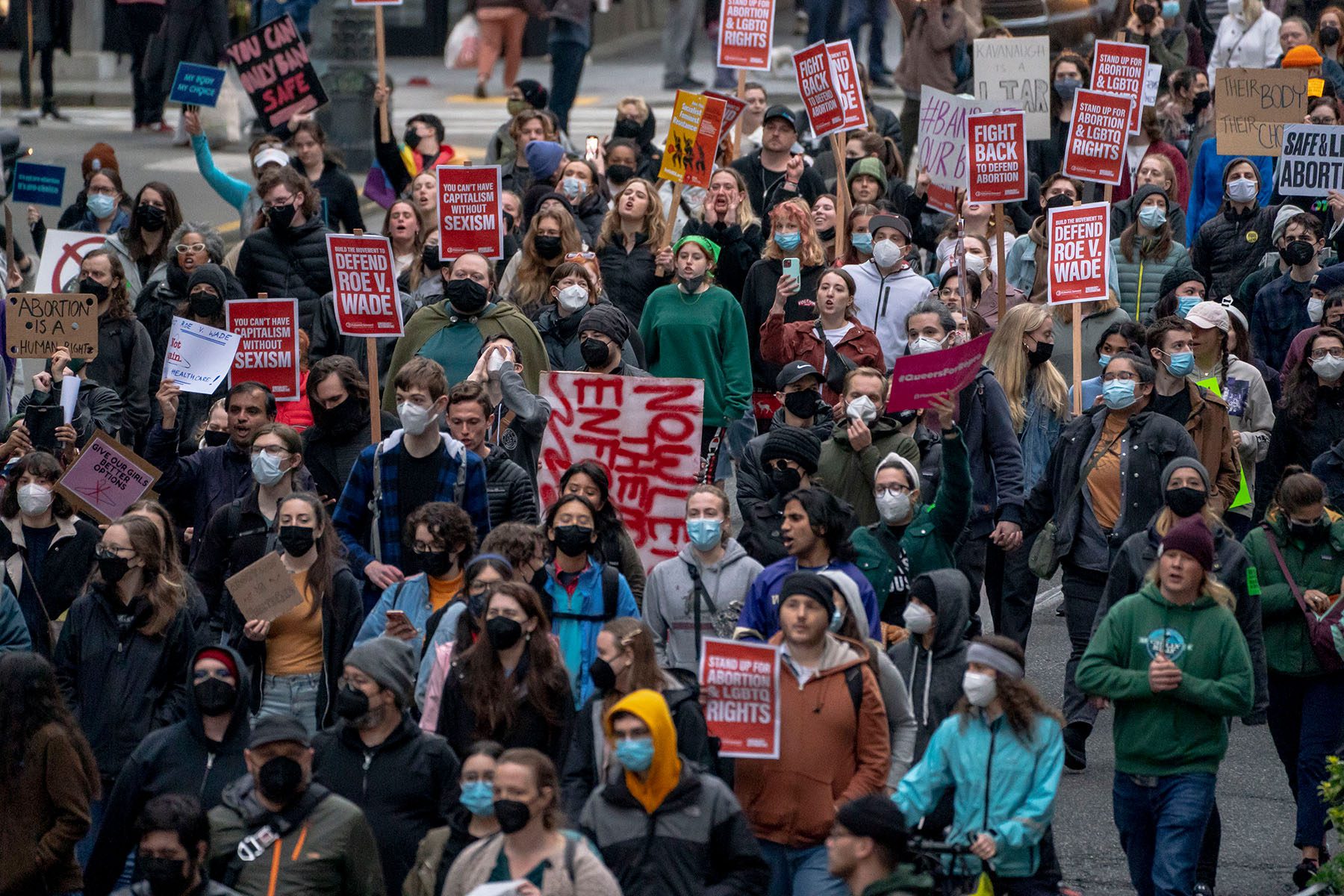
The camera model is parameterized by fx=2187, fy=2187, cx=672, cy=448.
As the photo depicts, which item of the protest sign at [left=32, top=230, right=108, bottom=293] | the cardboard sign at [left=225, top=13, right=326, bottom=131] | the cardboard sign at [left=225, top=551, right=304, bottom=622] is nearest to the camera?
the cardboard sign at [left=225, top=551, right=304, bottom=622]

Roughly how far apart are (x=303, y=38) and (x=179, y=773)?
630 inches

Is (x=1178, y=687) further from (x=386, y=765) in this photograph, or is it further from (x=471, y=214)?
(x=471, y=214)

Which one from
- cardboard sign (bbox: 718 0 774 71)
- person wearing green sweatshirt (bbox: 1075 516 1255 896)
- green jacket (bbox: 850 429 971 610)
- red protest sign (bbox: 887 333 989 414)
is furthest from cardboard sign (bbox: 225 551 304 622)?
cardboard sign (bbox: 718 0 774 71)

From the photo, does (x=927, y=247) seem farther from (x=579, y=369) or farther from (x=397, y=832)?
(x=397, y=832)

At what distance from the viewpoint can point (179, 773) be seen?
685 centimetres

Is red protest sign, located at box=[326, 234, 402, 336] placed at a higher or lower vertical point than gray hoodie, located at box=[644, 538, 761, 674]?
higher

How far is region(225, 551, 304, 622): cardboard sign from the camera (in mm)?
7734

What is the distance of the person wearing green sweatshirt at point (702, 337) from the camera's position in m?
11.1

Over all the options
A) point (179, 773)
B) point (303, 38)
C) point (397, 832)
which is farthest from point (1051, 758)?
point (303, 38)

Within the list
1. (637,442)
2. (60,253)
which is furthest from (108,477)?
(60,253)

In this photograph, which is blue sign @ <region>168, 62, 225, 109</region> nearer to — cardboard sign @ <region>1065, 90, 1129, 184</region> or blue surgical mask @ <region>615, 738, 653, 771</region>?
cardboard sign @ <region>1065, 90, 1129, 184</region>

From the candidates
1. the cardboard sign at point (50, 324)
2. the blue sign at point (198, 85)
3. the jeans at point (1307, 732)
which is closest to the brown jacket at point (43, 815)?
the cardboard sign at point (50, 324)

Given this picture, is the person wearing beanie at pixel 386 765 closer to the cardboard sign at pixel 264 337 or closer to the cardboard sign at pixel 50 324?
the cardboard sign at pixel 264 337

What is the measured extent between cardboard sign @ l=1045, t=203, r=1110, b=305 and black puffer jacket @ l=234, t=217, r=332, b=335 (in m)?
3.89
